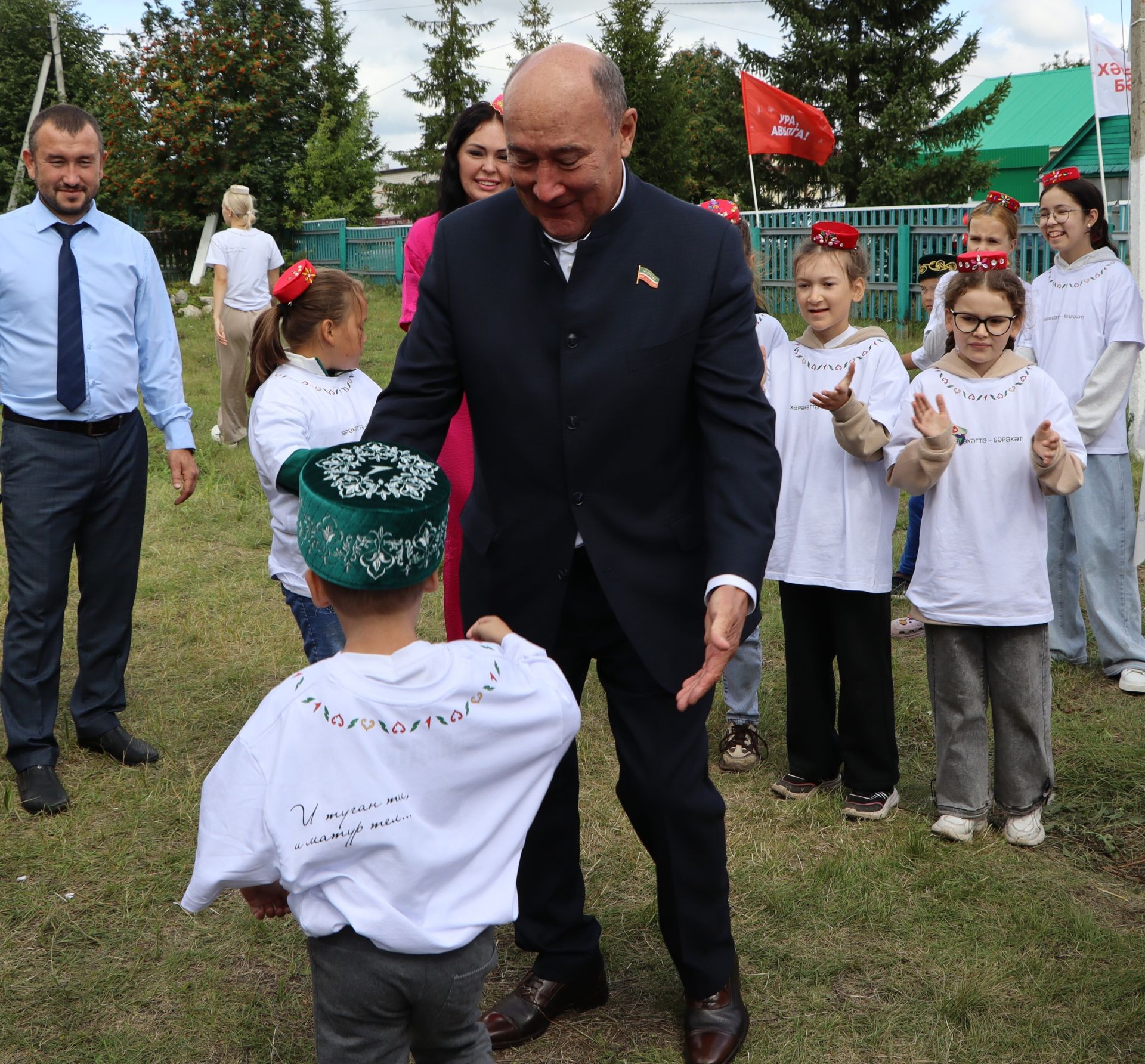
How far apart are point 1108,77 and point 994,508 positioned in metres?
6.03

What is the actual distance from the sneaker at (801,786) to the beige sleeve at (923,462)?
1.13 m

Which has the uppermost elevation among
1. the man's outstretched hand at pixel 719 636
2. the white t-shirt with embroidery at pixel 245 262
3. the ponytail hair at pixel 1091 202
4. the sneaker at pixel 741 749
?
the white t-shirt with embroidery at pixel 245 262

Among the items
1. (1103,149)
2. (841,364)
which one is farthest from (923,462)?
(1103,149)

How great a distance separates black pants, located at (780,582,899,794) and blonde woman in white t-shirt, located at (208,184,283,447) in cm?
722

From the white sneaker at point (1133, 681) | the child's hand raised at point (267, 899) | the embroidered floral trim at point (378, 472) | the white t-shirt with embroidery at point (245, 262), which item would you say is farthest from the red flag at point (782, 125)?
the child's hand raised at point (267, 899)

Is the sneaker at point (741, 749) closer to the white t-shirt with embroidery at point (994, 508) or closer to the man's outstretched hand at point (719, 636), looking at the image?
the white t-shirt with embroidery at point (994, 508)

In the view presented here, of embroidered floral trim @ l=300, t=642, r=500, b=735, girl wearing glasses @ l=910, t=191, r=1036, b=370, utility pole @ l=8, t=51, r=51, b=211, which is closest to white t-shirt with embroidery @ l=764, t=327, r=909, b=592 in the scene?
girl wearing glasses @ l=910, t=191, r=1036, b=370

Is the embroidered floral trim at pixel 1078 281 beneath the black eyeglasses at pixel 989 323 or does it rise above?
above

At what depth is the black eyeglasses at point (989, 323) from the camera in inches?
153

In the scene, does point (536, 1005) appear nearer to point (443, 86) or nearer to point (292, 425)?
point (292, 425)

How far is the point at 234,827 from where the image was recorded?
1964mm

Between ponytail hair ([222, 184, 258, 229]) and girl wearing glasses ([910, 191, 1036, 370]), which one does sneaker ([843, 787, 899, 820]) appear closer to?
girl wearing glasses ([910, 191, 1036, 370])

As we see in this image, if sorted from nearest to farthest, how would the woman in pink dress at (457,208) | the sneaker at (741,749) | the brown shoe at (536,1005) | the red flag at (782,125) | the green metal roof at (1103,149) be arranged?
the brown shoe at (536,1005) → the woman in pink dress at (457,208) → the sneaker at (741,749) → the red flag at (782,125) → the green metal roof at (1103,149)

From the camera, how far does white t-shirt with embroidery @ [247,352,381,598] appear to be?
3.74m
